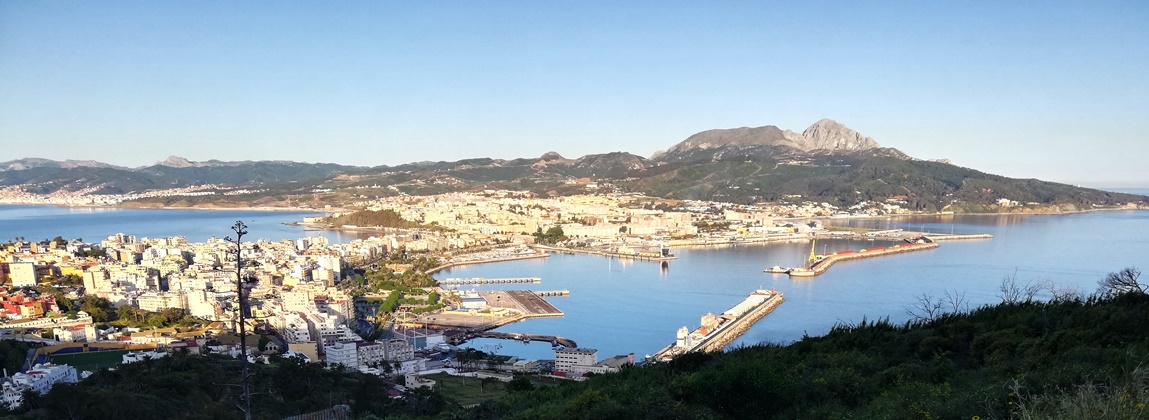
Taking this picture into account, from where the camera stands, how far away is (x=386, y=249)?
1723cm

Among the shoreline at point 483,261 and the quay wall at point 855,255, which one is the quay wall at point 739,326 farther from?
the shoreline at point 483,261

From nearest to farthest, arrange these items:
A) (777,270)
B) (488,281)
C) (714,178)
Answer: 1. (777,270)
2. (488,281)
3. (714,178)

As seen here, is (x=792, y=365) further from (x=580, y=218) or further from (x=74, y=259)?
(x=580, y=218)

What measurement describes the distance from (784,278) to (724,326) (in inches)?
188

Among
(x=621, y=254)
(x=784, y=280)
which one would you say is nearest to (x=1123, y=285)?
(x=784, y=280)

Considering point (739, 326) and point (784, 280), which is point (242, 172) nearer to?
point (784, 280)

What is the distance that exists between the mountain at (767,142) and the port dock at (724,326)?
41.3 meters

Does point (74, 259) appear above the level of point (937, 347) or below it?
below

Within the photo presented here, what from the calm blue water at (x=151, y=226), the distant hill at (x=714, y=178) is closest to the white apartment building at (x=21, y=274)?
the calm blue water at (x=151, y=226)

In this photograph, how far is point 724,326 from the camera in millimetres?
8266

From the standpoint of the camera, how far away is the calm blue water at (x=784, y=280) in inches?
345

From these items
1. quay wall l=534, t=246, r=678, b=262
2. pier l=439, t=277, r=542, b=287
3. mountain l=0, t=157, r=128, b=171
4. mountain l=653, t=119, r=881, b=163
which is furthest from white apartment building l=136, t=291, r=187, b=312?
mountain l=0, t=157, r=128, b=171

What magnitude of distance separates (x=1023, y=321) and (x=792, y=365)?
1177 mm

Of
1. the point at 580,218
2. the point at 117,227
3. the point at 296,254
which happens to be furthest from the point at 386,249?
the point at 117,227
